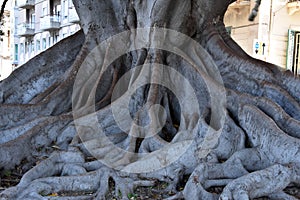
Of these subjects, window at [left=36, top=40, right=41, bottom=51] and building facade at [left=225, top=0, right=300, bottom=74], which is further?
window at [left=36, top=40, right=41, bottom=51]

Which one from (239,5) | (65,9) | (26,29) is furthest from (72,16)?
(239,5)

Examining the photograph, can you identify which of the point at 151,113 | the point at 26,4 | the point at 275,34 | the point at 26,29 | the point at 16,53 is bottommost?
the point at 151,113

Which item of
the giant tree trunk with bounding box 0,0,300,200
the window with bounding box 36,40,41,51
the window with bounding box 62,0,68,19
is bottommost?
the giant tree trunk with bounding box 0,0,300,200

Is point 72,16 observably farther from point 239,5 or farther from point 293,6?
point 293,6

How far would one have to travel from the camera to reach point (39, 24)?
30750mm

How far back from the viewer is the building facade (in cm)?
1706

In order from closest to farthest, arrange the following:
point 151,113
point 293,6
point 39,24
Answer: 1. point 151,113
2. point 293,6
3. point 39,24

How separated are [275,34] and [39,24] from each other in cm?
1826

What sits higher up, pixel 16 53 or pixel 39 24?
pixel 39 24

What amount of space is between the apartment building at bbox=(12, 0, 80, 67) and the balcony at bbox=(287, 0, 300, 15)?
1137 centimetres

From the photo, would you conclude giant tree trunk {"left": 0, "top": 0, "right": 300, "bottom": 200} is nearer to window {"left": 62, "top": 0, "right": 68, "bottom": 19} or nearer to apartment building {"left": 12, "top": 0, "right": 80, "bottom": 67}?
apartment building {"left": 12, "top": 0, "right": 80, "bottom": 67}

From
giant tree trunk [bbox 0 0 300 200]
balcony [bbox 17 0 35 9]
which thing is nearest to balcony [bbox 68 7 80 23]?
balcony [bbox 17 0 35 9]

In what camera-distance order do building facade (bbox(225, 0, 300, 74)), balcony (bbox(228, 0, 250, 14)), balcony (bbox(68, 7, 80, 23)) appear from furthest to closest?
balcony (bbox(68, 7, 80, 23)) < balcony (bbox(228, 0, 250, 14)) < building facade (bbox(225, 0, 300, 74))

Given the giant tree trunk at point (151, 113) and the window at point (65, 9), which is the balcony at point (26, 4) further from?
the giant tree trunk at point (151, 113)
